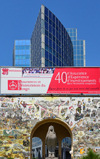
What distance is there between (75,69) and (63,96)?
8.52 feet

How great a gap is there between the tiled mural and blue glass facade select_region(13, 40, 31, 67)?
60671 millimetres

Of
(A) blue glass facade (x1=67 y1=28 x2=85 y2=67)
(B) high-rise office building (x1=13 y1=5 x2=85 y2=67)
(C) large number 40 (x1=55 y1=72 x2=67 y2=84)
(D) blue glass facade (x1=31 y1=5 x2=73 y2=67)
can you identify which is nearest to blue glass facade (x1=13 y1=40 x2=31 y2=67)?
(B) high-rise office building (x1=13 y1=5 x2=85 y2=67)

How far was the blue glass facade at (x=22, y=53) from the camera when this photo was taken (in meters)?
89.3

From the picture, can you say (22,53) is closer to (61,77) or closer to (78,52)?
(78,52)

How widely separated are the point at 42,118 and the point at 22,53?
63.5 meters

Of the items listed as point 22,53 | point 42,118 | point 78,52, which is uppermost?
point 78,52

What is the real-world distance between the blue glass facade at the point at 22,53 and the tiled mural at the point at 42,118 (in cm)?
6067

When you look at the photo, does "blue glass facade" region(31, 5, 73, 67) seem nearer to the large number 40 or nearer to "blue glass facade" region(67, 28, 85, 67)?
the large number 40

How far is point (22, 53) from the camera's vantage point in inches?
3568

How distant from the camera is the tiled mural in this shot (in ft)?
91.6

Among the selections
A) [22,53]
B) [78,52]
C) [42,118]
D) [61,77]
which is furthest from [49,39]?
[78,52]

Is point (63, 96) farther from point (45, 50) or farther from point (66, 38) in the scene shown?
point (66, 38)

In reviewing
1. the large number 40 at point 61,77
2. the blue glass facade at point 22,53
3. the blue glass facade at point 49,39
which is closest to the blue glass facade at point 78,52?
the blue glass facade at point 22,53

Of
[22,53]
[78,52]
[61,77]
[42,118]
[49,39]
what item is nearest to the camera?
[42,118]
